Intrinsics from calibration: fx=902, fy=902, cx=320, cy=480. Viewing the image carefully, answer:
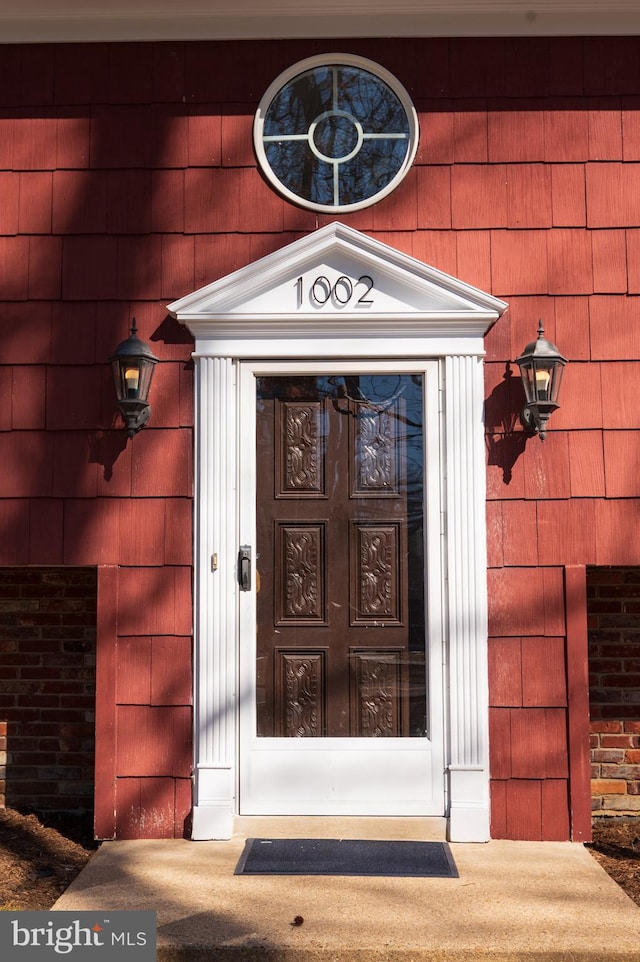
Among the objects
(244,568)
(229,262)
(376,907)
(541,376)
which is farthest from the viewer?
(229,262)

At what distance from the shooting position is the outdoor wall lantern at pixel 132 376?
11.4 ft

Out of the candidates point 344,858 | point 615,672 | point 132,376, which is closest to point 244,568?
point 132,376

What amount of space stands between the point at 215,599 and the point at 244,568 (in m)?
0.17

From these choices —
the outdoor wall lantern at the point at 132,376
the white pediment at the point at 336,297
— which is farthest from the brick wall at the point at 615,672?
the outdoor wall lantern at the point at 132,376

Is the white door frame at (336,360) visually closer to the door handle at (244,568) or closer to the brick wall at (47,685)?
the door handle at (244,568)

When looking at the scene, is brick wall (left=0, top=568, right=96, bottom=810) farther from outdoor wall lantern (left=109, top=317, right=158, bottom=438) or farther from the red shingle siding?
outdoor wall lantern (left=109, top=317, right=158, bottom=438)

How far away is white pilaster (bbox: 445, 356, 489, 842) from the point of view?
3.42m

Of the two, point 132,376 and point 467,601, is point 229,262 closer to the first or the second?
point 132,376

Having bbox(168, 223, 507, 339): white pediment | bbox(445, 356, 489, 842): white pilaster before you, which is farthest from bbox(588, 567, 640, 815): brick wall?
bbox(168, 223, 507, 339): white pediment

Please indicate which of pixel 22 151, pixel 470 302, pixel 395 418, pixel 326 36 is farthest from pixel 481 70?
pixel 22 151

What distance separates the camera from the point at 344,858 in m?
3.17

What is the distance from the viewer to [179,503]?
3.58 meters

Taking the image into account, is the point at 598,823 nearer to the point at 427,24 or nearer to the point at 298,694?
the point at 298,694

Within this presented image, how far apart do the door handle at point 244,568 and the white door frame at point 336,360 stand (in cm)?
3
